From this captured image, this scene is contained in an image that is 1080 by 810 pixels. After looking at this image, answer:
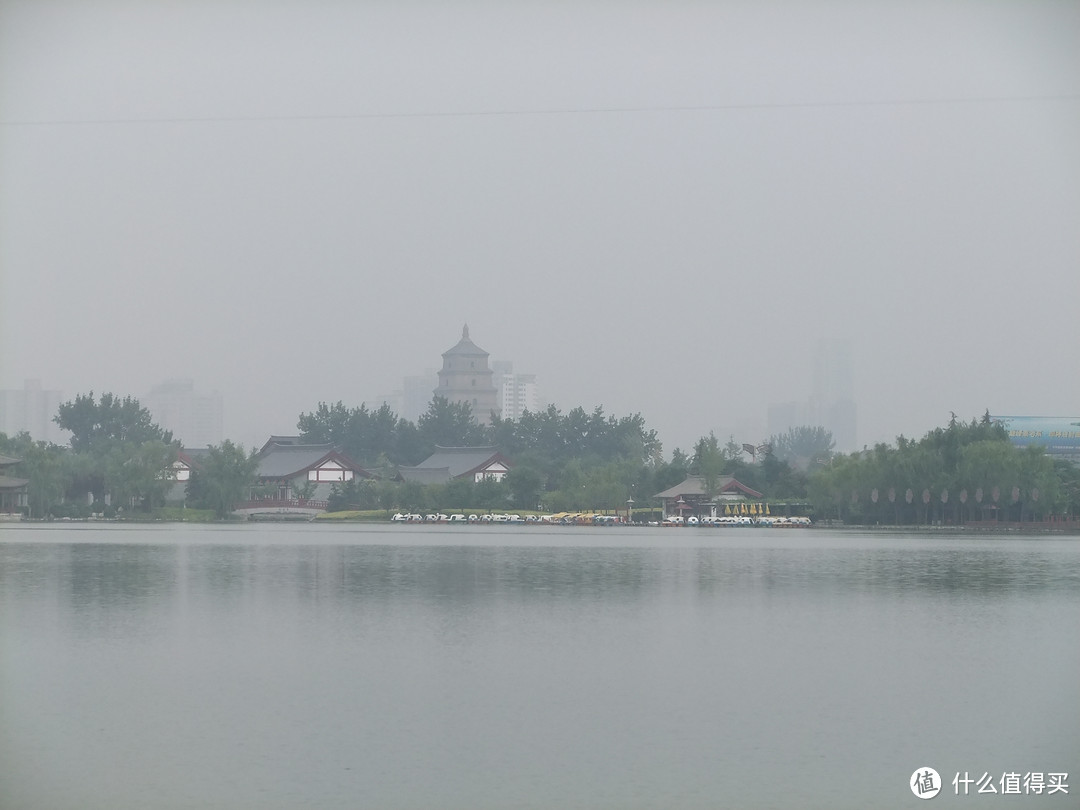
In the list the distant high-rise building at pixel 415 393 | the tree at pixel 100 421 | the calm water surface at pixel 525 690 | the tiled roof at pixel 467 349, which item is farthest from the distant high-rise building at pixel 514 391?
the calm water surface at pixel 525 690

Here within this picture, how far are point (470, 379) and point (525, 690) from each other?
9206cm

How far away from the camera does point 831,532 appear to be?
39562mm

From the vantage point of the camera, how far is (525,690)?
968 centimetres

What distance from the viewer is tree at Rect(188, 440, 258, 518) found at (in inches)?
1806

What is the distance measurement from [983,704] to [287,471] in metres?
47.3

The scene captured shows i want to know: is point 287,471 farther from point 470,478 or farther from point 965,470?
point 965,470

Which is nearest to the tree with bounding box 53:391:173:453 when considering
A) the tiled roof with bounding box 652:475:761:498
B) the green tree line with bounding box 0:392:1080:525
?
the green tree line with bounding box 0:392:1080:525

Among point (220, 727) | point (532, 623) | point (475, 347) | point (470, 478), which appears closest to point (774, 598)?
point (532, 623)

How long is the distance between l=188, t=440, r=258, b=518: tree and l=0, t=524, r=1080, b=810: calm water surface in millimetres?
26792

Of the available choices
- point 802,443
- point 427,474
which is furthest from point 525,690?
point 802,443

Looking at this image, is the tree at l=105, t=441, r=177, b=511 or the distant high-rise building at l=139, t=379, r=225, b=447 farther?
the distant high-rise building at l=139, t=379, r=225, b=447

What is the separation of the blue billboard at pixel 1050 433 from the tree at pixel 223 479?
115 feet

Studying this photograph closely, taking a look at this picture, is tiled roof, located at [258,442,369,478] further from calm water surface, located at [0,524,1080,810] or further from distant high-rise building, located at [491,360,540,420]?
distant high-rise building, located at [491,360,540,420]

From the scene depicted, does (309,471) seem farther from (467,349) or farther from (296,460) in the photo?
(467,349)
